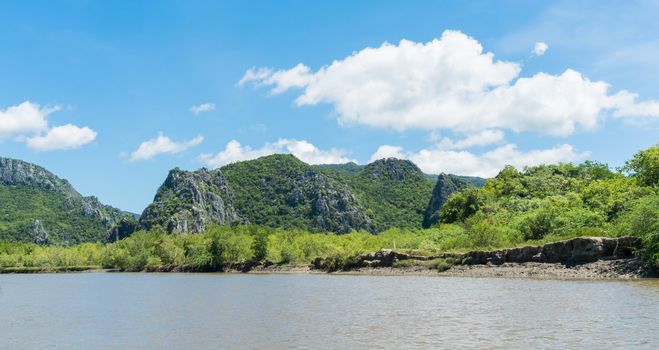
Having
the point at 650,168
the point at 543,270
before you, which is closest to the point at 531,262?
the point at 543,270

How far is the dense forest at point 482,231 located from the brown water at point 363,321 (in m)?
24.8

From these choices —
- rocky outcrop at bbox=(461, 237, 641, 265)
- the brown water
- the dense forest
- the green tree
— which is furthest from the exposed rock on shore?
the green tree

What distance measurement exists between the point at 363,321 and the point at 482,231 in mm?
62537

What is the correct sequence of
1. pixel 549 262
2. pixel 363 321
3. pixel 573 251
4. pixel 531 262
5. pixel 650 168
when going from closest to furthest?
pixel 363 321
pixel 573 251
pixel 549 262
pixel 531 262
pixel 650 168

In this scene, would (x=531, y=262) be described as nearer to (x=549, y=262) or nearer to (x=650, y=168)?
(x=549, y=262)

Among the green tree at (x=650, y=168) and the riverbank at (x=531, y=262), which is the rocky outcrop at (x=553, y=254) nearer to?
the riverbank at (x=531, y=262)

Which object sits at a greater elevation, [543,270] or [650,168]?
[650,168]

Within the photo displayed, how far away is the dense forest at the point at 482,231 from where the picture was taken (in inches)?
3174

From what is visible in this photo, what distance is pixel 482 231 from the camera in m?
89.2

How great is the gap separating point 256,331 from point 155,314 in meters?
13.0

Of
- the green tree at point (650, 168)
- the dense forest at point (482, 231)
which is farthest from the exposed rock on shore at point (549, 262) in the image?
the green tree at point (650, 168)

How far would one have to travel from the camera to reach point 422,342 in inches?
926

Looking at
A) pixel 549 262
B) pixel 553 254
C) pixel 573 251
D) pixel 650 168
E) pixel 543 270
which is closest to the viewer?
pixel 573 251

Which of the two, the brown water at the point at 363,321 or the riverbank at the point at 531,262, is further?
the riverbank at the point at 531,262
